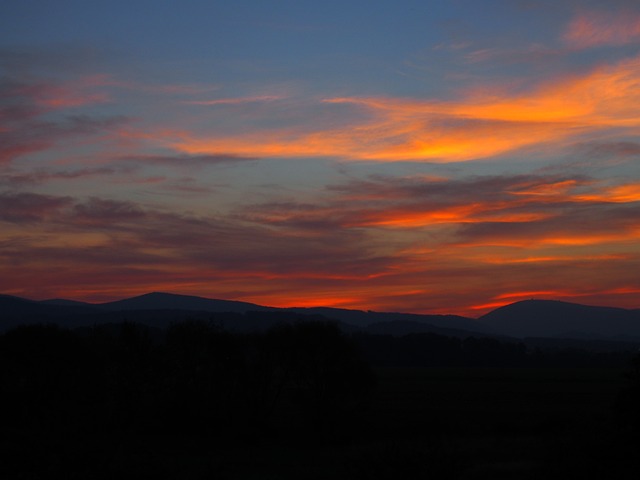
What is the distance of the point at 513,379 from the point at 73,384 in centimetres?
8070

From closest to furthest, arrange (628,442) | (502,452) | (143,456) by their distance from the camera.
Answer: (143,456) → (628,442) → (502,452)

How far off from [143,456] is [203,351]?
5063cm

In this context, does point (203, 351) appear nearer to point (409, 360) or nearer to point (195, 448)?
point (195, 448)

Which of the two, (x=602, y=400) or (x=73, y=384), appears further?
(x=602, y=400)

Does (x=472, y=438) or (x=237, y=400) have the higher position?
(x=237, y=400)

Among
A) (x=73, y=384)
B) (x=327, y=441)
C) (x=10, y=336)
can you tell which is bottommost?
(x=327, y=441)

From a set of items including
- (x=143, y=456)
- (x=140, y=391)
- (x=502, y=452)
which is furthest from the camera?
(x=140, y=391)

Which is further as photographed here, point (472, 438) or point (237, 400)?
point (237, 400)

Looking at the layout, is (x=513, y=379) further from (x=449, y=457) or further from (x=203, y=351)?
(x=449, y=457)

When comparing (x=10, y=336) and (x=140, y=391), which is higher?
Result: (x=10, y=336)

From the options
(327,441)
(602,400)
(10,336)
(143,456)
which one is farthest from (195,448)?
(602,400)

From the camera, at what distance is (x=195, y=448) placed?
2195 inches

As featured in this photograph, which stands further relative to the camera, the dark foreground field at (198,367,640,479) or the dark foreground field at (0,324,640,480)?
the dark foreground field at (0,324,640,480)

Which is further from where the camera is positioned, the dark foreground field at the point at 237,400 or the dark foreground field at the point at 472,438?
the dark foreground field at the point at 237,400
